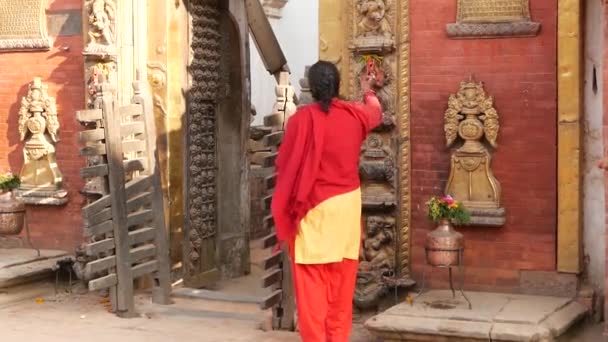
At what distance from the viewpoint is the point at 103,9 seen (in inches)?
379

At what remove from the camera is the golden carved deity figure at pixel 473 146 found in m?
8.23

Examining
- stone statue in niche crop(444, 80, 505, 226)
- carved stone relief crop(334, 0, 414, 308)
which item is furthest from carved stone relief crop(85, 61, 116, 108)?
stone statue in niche crop(444, 80, 505, 226)

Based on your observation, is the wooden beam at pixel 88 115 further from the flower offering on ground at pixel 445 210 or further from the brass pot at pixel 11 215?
the flower offering on ground at pixel 445 210

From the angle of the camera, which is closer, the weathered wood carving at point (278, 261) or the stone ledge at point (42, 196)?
the weathered wood carving at point (278, 261)

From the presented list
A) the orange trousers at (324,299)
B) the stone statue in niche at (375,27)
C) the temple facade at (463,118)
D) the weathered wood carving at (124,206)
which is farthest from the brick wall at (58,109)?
the orange trousers at (324,299)

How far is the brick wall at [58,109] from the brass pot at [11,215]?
0.63 m

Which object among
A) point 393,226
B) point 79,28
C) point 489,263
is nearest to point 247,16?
point 79,28

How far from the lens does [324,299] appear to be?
6.47 m

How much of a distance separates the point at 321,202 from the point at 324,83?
28.4 inches

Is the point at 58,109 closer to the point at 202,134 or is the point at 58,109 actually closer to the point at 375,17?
the point at 202,134

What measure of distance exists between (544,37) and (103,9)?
399 cm

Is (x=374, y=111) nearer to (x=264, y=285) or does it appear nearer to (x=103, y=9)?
(x=264, y=285)

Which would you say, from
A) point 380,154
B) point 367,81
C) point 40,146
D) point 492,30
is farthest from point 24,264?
point 492,30

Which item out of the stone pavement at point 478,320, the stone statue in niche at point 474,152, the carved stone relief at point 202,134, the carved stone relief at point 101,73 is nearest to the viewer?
the stone pavement at point 478,320
